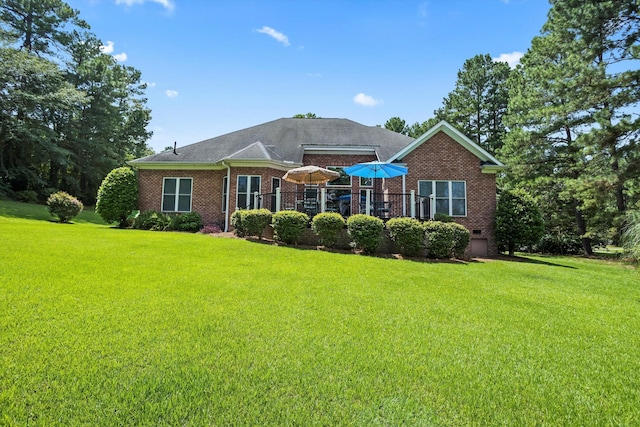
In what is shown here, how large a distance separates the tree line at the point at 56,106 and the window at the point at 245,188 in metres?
21.6

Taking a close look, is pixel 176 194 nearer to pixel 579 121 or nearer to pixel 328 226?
pixel 328 226

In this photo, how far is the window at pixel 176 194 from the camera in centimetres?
1722

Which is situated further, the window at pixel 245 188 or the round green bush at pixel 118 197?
the round green bush at pixel 118 197

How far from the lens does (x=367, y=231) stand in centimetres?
1099

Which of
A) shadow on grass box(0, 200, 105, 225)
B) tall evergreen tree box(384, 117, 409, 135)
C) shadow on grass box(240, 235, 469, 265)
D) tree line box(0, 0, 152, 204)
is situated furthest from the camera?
tall evergreen tree box(384, 117, 409, 135)

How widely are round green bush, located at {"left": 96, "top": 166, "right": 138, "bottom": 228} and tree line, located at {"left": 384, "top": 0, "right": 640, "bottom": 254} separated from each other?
21129mm

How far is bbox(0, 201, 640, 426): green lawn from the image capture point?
2578 mm

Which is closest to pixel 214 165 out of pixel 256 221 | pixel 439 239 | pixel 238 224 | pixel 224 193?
pixel 224 193

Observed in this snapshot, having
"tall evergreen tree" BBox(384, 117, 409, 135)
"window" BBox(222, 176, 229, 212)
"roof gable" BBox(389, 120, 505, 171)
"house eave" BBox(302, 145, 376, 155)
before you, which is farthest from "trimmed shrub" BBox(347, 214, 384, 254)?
"tall evergreen tree" BBox(384, 117, 409, 135)

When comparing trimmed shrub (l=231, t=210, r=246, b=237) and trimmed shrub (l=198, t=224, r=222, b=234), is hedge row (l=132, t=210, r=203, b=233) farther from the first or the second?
trimmed shrub (l=231, t=210, r=246, b=237)

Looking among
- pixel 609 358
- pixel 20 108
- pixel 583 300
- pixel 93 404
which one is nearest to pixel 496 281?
pixel 583 300

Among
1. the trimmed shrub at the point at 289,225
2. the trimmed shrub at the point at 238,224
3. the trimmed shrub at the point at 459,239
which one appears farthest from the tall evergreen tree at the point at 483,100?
the trimmed shrub at the point at 238,224

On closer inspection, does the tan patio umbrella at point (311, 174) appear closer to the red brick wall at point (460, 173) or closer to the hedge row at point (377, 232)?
the hedge row at point (377, 232)

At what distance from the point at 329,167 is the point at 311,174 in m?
4.85
